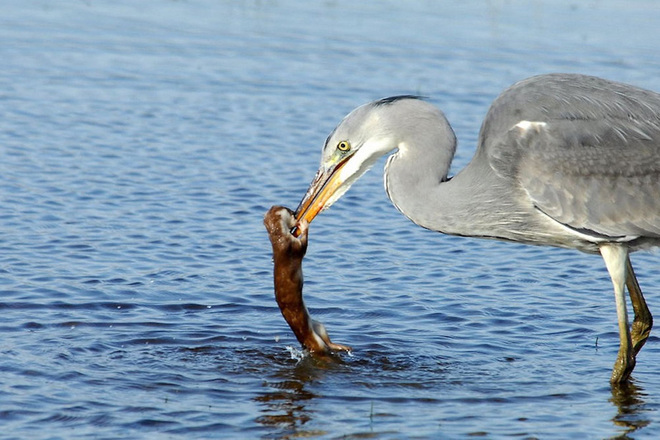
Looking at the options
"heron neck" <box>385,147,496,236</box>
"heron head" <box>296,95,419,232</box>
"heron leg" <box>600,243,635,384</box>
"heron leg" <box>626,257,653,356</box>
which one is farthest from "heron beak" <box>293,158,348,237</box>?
"heron leg" <box>626,257,653,356</box>

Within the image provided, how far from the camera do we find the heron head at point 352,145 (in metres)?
7.11

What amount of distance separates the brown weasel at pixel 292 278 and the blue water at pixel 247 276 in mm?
216

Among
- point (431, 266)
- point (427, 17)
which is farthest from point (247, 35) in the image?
point (431, 266)

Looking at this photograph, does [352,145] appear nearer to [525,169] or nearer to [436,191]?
[436,191]

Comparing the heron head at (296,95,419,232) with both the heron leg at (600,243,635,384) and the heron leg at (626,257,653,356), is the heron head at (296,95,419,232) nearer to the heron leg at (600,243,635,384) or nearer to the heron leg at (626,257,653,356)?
the heron leg at (600,243,635,384)

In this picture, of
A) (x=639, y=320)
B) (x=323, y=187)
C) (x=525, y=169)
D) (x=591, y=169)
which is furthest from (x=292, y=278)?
(x=639, y=320)

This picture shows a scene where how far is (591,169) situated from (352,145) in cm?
152

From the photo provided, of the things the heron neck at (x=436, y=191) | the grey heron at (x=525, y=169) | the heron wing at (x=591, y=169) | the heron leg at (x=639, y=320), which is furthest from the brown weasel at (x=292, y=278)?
the heron leg at (x=639, y=320)

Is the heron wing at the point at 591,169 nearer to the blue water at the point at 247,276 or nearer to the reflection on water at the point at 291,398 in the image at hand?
the blue water at the point at 247,276

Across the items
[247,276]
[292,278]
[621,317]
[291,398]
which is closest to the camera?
[291,398]

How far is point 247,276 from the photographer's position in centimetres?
919

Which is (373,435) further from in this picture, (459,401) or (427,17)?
(427,17)

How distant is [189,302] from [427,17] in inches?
504

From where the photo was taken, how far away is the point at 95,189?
11.0 m
